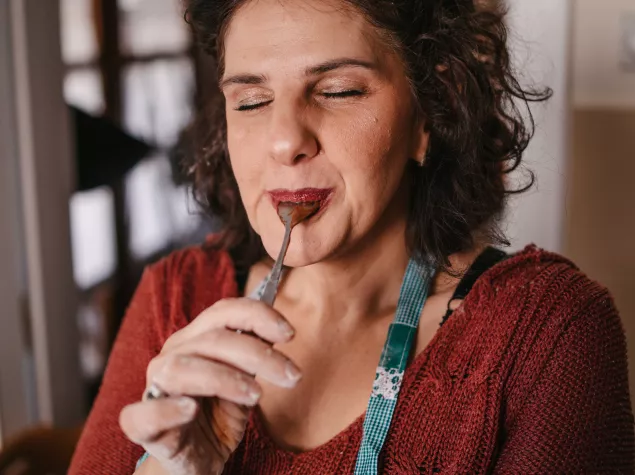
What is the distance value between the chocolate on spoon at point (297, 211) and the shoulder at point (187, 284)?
0.30 m

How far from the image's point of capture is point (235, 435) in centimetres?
79

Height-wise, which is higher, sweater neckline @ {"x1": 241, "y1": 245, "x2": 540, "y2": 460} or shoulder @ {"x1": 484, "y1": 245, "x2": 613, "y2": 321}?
shoulder @ {"x1": 484, "y1": 245, "x2": 613, "y2": 321}

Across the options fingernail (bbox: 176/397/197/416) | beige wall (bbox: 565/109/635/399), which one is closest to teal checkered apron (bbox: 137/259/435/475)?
fingernail (bbox: 176/397/197/416)

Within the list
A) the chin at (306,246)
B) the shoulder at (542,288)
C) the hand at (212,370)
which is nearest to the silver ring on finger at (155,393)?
the hand at (212,370)

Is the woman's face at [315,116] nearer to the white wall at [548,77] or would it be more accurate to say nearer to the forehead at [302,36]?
the forehead at [302,36]

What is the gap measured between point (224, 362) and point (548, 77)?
3.45 ft

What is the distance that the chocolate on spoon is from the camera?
0.90 meters

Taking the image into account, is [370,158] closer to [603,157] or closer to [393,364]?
[393,364]

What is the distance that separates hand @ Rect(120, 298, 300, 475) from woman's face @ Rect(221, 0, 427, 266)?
0.23 metres

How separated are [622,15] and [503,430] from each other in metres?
0.92

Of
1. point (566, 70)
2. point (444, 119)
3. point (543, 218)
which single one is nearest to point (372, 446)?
point (444, 119)

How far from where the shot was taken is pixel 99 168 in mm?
1801

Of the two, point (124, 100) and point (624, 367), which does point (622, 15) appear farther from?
point (124, 100)

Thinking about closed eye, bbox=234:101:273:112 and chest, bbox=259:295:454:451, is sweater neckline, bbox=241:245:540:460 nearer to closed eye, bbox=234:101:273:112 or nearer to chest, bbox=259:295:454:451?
chest, bbox=259:295:454:451
